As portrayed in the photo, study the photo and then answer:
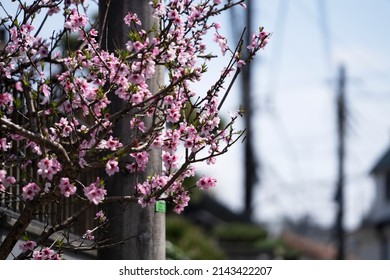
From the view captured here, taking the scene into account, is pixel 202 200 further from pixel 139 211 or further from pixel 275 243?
pixel 139 211

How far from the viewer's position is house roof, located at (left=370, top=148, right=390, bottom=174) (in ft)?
158

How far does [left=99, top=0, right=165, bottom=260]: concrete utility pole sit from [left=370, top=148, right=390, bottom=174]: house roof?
40706 mm

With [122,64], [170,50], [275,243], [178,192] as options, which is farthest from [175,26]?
[275,243]

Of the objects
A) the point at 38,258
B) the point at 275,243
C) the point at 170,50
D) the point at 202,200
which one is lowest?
the point at 38,258

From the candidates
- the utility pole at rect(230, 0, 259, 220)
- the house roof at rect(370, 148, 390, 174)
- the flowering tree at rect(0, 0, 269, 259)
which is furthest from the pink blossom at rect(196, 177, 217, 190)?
the house roof at rect(370, 148, 390, 174)

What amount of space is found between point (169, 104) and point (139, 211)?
144 centimetres

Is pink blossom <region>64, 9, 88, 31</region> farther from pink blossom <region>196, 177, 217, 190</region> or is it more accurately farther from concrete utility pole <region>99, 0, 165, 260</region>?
pink blossom <region>196, 177, 217, 190</region>

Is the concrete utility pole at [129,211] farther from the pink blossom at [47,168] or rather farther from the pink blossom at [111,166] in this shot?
the pink blossom at [47,168]

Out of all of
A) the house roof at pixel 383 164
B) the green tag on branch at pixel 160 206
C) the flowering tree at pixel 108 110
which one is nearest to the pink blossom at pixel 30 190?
the flowering tree at pixel 108 110

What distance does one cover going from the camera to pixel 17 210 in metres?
9.40

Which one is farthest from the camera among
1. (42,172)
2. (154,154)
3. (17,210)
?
(17,210)

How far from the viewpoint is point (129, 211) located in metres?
8.46

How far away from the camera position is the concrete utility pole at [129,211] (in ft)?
27.5

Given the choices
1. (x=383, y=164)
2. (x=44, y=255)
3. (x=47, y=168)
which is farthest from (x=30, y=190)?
(x=383, y=164)
